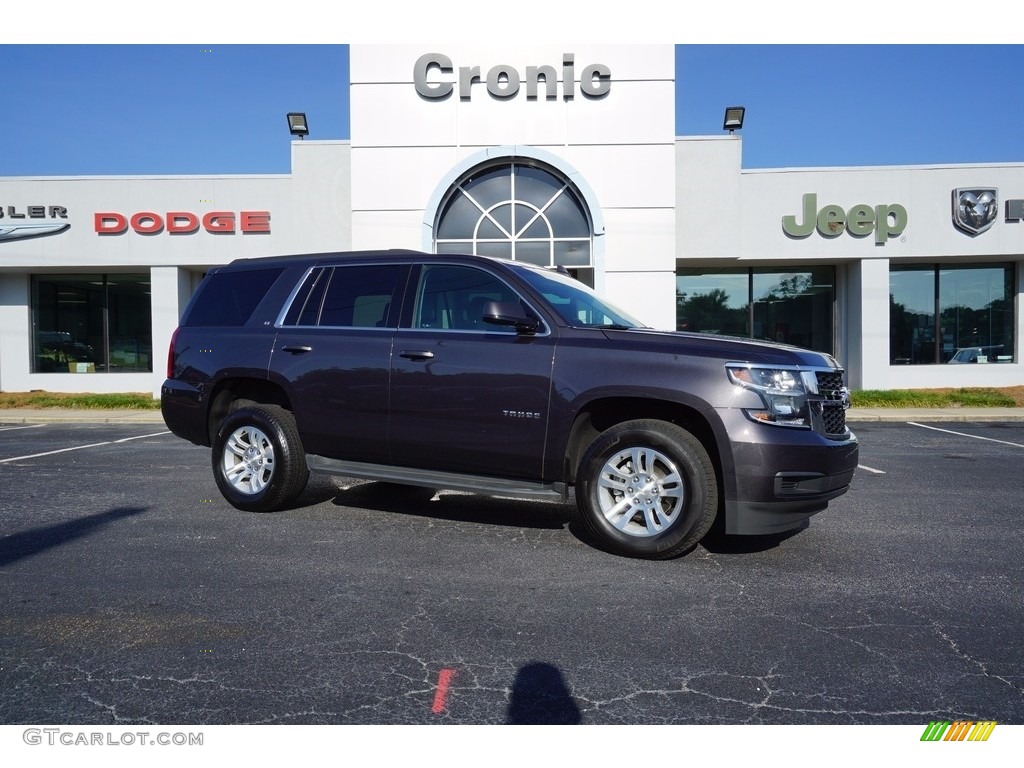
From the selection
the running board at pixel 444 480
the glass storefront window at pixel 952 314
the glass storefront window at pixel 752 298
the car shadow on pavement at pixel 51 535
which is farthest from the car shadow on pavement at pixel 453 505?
the glass storefront window at pixel 952 314

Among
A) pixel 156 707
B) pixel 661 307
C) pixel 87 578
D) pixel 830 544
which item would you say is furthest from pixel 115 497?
pixel 661 307

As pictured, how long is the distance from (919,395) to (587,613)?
17.7 meters

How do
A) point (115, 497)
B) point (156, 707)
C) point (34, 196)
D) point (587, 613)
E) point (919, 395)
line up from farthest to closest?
point (34, 196), point (919, 395), point (115, 497), point (587, 613), point (156, 707)

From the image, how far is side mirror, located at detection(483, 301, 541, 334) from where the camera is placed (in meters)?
5.11

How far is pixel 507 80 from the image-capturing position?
17047mm

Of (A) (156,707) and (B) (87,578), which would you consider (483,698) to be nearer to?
(A) (156,707)

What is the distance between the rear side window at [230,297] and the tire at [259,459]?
2.81ft

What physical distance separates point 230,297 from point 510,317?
2948 mm

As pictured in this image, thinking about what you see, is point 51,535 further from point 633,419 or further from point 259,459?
point 633,419

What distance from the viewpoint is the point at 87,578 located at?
15.0 feet

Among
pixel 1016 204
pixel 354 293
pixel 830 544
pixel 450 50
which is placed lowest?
pixel 830 544

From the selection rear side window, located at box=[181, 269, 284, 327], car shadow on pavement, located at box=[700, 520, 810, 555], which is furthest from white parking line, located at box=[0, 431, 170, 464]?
car shadow on pavement, located at box=[700, 520, 810, 555]

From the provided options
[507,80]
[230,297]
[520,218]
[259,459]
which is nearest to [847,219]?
[520,218]

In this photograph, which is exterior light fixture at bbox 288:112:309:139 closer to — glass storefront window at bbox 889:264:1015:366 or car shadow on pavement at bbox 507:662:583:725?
glass storefront window at bbox 889:264:1015:366
